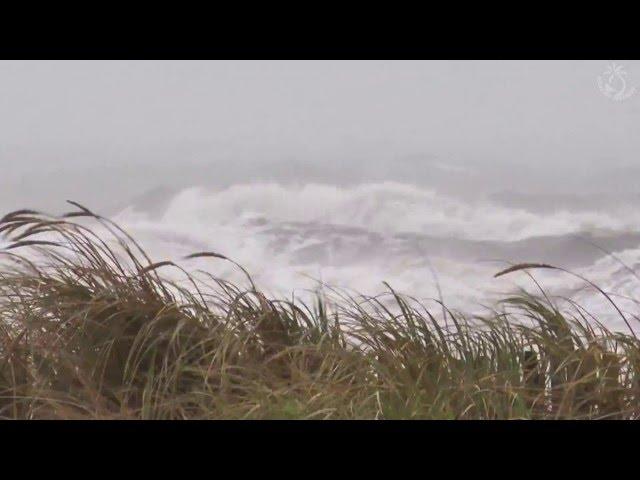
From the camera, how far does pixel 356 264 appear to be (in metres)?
3.96

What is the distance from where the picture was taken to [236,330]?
12.1ft

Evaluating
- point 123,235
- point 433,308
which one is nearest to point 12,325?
point 123,235

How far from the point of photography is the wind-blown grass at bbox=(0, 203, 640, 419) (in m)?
3.36

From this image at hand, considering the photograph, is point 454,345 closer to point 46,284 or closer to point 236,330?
point 236,330

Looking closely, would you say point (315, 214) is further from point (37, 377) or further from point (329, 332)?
point (37, 377)

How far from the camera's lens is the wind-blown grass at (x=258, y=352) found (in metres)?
3.36

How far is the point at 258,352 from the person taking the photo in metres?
3.65

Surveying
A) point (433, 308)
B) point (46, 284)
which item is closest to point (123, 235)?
point (46, 284)

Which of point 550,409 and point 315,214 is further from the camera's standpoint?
point 315,214
